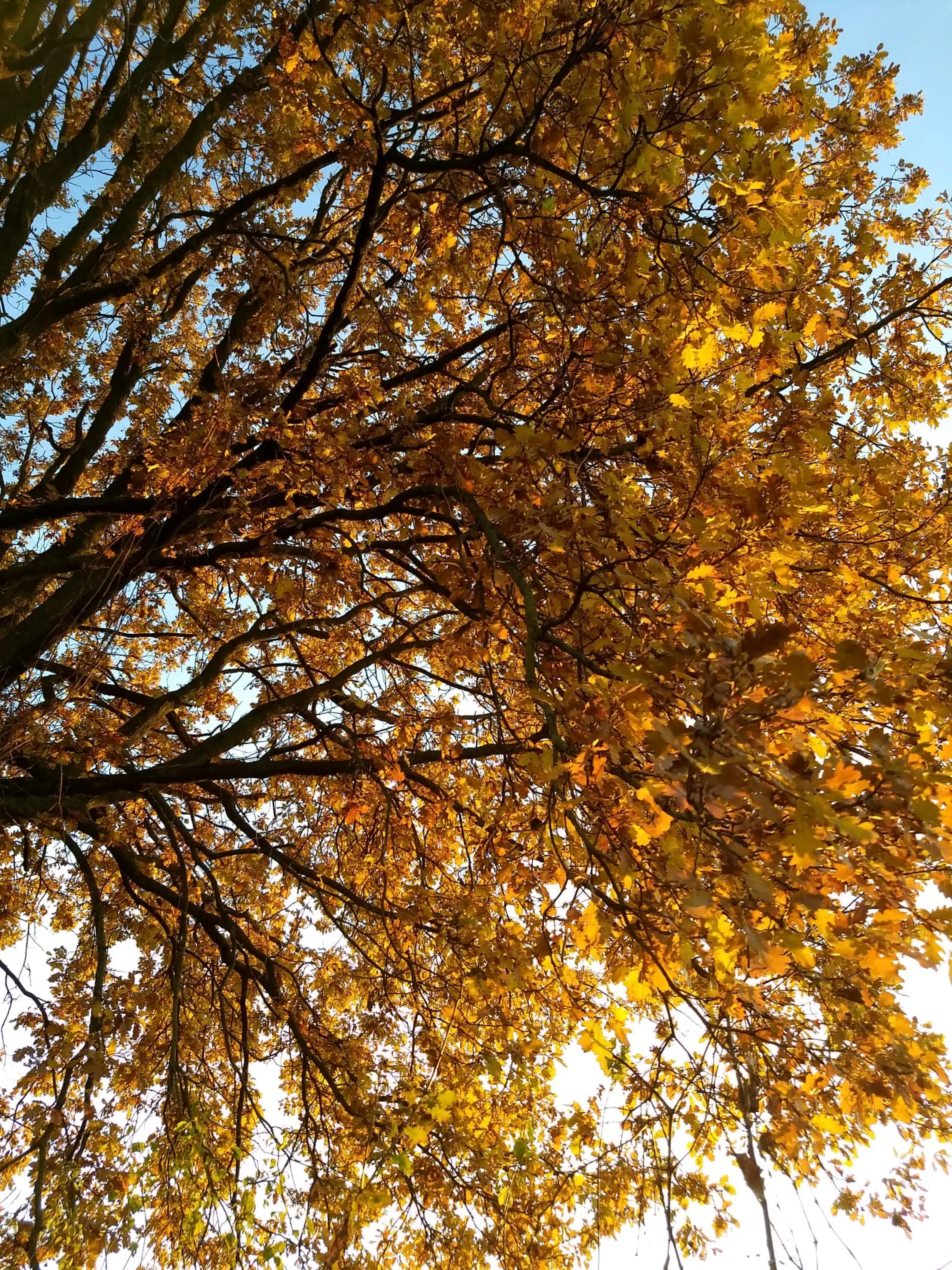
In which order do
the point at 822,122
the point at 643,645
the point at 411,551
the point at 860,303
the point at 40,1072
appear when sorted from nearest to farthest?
the point at 643,645
the point at 822,122
the point at 860,303
the point at 40,1072
the point at 411,551

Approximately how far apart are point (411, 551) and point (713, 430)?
8.23ft

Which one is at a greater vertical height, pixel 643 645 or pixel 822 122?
pixel 822 122

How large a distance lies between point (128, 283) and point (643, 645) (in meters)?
4.22

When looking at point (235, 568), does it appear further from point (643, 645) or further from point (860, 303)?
point (860, 303)

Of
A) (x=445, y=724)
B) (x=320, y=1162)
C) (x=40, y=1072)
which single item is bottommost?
(x=320, y=1162)

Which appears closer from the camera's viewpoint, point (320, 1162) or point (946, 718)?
point (946, 718)

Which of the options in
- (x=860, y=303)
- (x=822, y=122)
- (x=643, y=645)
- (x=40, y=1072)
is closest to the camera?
(x=643, y=645)

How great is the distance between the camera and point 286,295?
15.3ft

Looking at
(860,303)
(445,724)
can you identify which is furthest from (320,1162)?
(860,303)

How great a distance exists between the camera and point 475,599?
377 cm

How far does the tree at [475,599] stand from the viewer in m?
2.54

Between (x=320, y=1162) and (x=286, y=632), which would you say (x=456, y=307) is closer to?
(x=286, y=632)

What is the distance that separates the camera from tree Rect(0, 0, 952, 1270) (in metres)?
2.54

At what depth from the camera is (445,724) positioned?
4594mm
